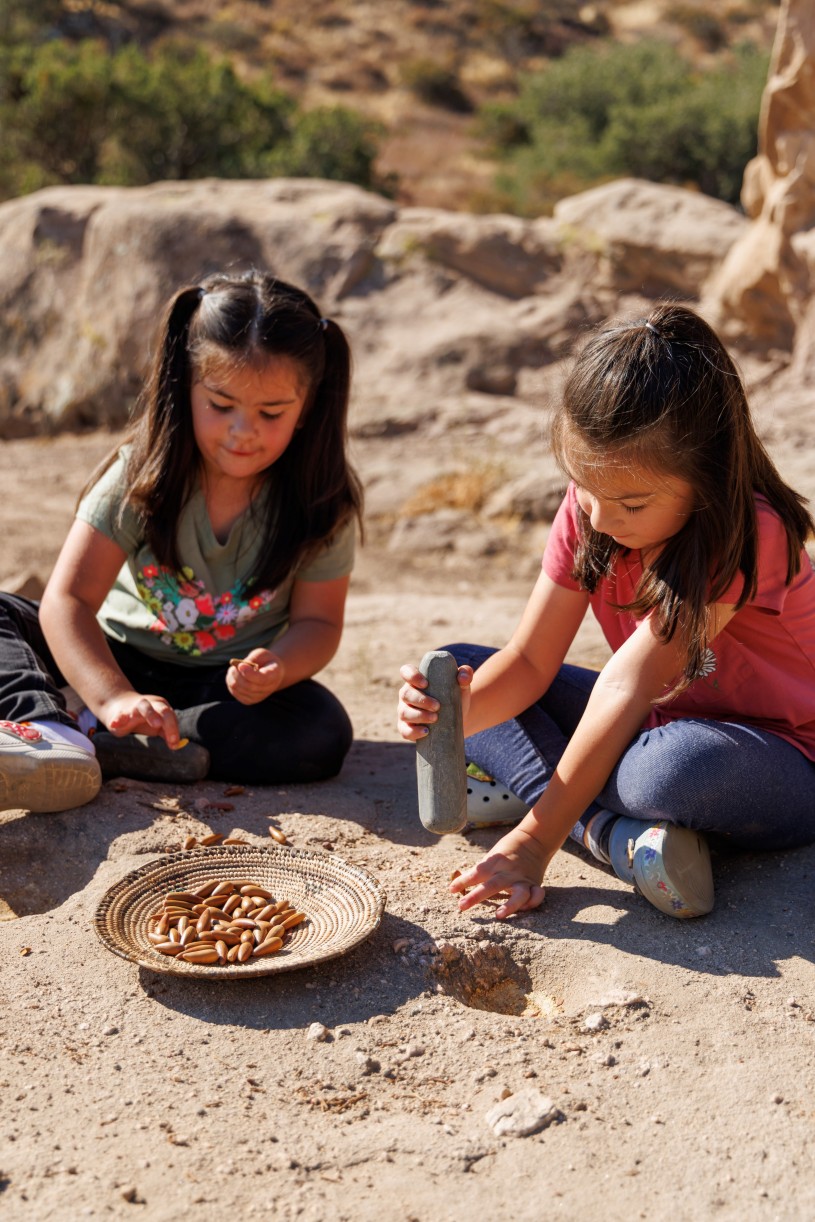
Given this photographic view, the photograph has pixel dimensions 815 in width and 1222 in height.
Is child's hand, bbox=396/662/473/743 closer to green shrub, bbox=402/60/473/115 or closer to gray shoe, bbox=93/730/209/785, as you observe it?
gray shoe, bbox=93/730/209/785

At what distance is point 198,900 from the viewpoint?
7.92ft

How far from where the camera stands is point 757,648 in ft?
8.45

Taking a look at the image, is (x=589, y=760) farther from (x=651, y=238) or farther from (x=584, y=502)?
(x=651, y=238)

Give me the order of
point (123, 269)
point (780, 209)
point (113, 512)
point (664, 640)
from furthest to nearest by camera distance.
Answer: point (123, 269) < point (780, 209) < point (113, 512) < point (664, 640)

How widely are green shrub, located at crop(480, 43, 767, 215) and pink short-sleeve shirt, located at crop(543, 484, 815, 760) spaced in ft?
42.5

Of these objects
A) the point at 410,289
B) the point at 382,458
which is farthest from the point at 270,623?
the point at 410,289

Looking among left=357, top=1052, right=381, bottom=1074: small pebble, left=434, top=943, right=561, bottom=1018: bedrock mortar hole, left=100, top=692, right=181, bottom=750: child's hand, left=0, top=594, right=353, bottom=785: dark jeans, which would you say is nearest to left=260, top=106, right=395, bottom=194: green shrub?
left=0, top=594, right=353, bottom=785: dark jeans

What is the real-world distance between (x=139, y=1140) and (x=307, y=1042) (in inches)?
13.9

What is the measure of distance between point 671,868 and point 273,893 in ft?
2.60

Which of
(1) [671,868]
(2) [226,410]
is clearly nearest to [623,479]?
(1) [671,868]

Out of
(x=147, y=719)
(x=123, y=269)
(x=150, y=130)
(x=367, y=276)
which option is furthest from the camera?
(x=150, y=130)

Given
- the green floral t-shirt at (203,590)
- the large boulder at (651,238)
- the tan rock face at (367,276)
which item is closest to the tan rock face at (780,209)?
the large boulder at (651,238)

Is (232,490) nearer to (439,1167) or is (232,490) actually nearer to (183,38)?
(439,1167)

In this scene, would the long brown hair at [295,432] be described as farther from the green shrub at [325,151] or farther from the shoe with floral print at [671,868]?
the green shrub at [325,151]
